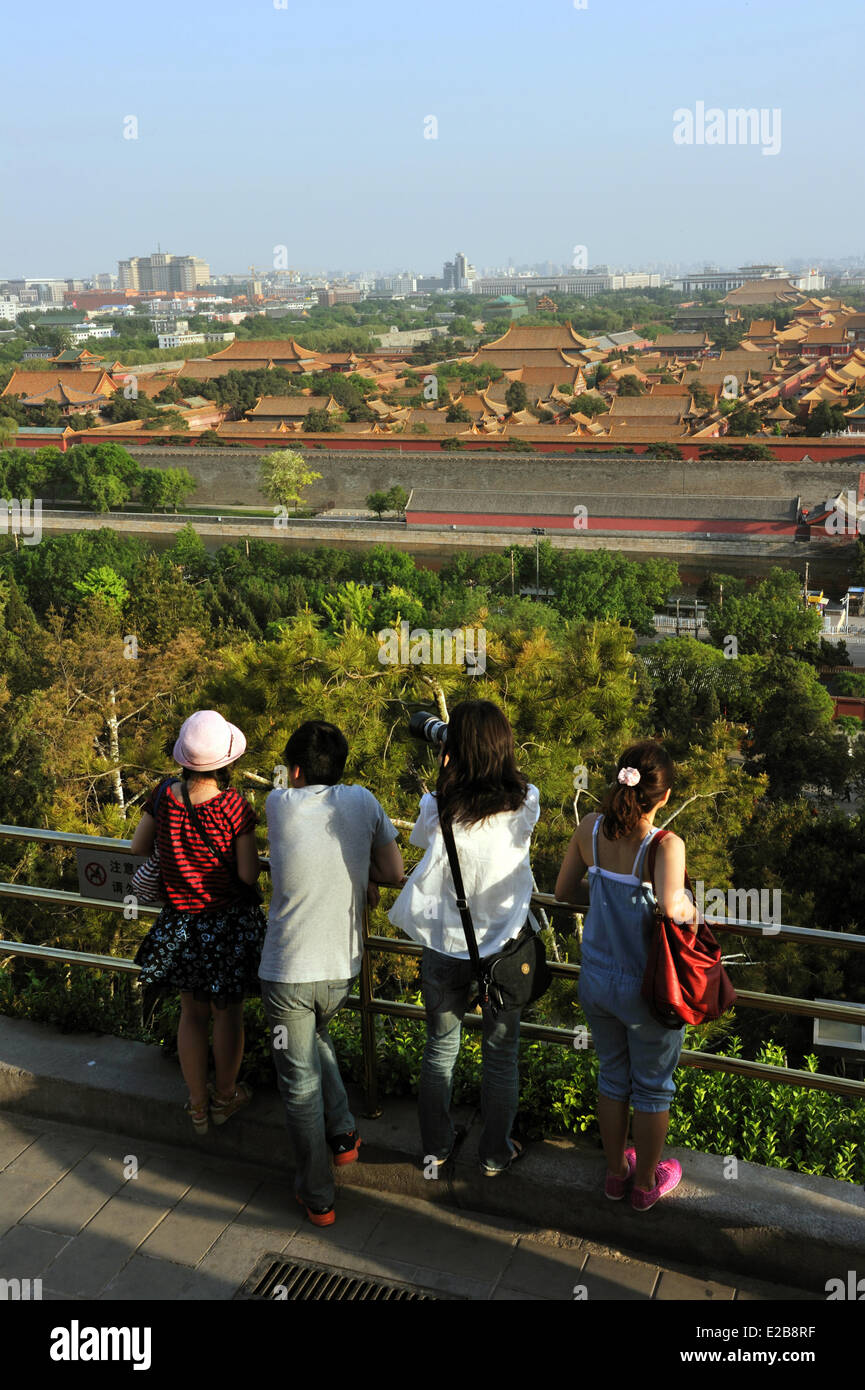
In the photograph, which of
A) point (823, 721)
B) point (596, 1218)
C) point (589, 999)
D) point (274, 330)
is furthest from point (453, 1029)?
point (274, 330)

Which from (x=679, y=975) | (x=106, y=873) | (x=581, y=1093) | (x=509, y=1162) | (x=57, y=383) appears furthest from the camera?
(x=57, y=383)

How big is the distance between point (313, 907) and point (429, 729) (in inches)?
12.6

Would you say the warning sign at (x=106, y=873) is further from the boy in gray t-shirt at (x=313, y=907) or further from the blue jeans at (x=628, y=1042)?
the blue jeans at (x=628, y=1042)

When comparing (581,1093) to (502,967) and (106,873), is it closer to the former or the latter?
Answer: (502,967)

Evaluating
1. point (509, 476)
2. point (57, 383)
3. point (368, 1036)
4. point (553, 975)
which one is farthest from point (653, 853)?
point (57, 383)

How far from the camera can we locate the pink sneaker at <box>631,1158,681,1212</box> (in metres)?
1.75

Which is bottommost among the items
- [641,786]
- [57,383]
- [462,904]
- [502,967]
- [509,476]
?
[509,476]

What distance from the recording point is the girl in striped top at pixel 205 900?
1.86 metres

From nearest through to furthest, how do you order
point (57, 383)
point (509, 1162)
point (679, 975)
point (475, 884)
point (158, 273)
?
point (679, 975), point (475, 884), point (509, 1162), point (57, 383), point (158, 273)

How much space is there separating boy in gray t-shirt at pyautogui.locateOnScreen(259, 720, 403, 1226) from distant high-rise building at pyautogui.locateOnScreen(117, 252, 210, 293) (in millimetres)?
153969

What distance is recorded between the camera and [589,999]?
173 centimetres

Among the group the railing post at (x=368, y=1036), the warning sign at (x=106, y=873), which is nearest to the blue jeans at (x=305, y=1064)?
the railing post at (x=368, y=1036)

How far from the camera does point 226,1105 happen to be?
201 cm

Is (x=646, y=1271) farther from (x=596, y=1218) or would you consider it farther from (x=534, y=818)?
(x=534, y=818)
